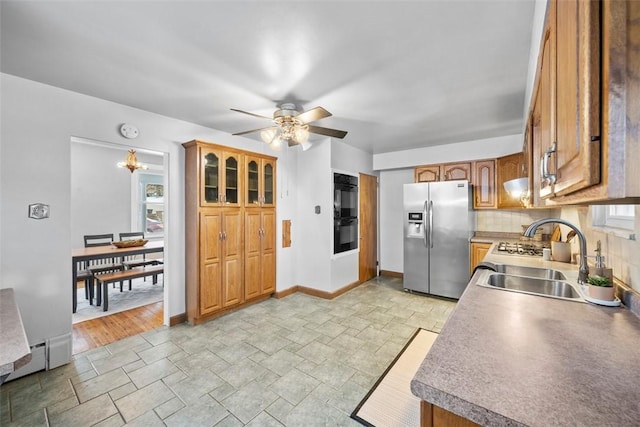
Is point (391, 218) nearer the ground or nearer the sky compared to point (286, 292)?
nearer the sky

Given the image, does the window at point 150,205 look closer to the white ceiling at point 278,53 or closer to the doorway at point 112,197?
the doorway at point 112,197

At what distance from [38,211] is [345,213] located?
3515 millimetres

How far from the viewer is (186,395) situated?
1993 mm

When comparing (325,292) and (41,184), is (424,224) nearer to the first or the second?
(325,292)

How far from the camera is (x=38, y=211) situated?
228 centimetres

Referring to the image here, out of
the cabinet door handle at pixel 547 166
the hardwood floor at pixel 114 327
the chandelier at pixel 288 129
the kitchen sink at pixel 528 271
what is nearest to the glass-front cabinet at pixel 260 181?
the chandelier at pixel 288 129

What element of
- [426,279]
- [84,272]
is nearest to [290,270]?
[426,279]

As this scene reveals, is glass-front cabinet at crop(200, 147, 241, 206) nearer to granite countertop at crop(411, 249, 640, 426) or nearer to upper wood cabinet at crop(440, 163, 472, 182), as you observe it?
granite countertop at crop(411, 249, 640, 426)

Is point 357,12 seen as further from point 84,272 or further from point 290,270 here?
point 84,272

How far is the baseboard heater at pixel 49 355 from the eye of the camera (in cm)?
225

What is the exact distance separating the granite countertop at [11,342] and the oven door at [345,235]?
3.29 metres

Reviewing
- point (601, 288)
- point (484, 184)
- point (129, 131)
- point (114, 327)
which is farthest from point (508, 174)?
point (114, 327)

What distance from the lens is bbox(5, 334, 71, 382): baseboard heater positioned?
2.25m

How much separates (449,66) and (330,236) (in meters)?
2.65
